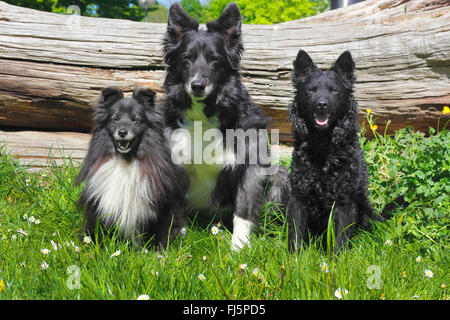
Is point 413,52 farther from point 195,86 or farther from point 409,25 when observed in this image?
point 195,86

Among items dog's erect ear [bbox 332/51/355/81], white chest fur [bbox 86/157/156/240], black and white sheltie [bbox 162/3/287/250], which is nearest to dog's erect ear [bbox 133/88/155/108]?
black and white sheltie [bbox 162/3/287/250]

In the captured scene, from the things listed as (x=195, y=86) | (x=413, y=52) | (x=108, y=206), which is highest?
(x=413, y=52)

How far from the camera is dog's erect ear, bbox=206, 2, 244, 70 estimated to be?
3627 mm

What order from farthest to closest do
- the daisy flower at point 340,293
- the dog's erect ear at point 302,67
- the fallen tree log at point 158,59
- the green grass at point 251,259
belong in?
the fallen tree log at point 158,59
the dog's erect ear at point 302,67
the green grass at point 251,259
the daisy flower at point 340,293

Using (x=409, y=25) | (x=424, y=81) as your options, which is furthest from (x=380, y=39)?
(x=424, y=81)

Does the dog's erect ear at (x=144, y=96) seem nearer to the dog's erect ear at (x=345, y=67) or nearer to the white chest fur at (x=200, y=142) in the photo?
the white chest fur at (x=200, y=142)

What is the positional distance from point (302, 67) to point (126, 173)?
1.66m

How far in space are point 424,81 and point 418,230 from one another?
226cm

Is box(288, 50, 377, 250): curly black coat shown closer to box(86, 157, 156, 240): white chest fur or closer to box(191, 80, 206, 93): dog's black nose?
box(191, 80, 206, 93): dog's black nose

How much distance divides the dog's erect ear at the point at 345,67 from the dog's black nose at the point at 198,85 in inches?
42.0

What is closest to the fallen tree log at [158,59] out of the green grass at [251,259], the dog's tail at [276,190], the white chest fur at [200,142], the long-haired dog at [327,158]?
the green grass at [251,259]

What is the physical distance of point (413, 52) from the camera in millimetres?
4711

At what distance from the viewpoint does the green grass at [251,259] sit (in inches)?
94.0

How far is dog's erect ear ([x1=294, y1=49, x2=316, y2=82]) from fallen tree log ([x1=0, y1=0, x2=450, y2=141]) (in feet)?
5.33
